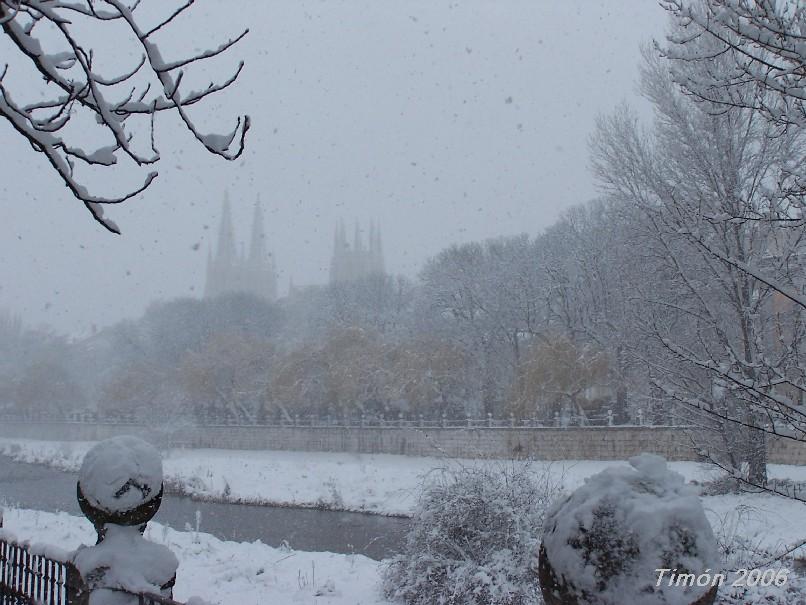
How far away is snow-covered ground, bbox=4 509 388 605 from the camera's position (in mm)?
9977

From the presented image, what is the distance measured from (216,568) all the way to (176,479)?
16603 millimetres

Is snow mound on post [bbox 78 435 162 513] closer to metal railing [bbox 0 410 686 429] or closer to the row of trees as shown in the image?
the row of trees

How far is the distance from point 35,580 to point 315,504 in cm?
1839

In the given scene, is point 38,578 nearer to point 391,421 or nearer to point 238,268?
point 391,421

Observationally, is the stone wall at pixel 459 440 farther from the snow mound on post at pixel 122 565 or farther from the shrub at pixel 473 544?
the snow mound on post at pixel 122 565

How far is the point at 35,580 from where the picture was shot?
5996 mm

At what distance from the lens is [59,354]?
84375 millimetres

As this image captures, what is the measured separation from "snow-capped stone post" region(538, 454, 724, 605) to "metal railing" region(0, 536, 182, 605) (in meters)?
2.59

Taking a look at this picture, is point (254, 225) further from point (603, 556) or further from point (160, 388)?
point (603, 556)

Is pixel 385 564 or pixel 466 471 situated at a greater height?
pixel 466 471

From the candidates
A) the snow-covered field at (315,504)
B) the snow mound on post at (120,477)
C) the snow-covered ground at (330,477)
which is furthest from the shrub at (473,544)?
the snow-covered ground at (330,477)

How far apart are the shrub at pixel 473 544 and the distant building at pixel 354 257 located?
342 ft

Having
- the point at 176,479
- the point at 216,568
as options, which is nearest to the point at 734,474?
the point at 216,568

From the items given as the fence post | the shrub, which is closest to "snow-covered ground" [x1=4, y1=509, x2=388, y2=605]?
the shrub
